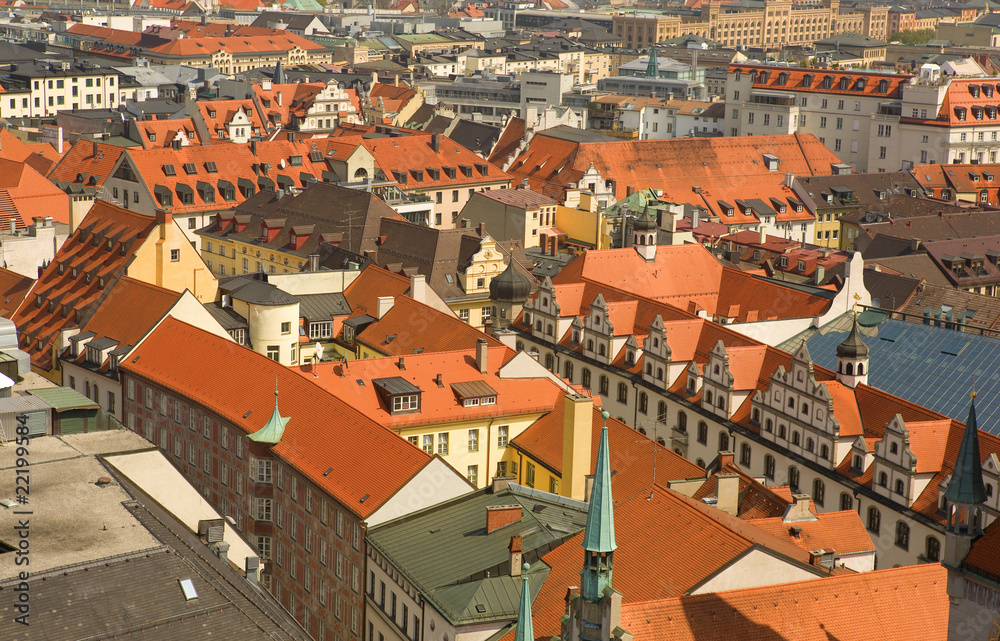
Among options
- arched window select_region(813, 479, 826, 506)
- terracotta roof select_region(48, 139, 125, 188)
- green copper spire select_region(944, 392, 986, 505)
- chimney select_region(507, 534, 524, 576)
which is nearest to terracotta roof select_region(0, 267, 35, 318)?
terracotta roof select_region(48, 139, 125, 188)

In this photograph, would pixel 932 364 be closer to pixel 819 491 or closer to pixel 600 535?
pixel 819 491

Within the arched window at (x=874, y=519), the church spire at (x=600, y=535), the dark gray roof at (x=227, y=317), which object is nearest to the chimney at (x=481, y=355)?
the dark gray roof at (x=227, y=317)

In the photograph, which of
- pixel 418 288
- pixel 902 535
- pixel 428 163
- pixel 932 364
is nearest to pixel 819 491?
pixel 902 535

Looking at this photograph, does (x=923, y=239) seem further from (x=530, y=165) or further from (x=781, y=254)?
(x=530, y=165)

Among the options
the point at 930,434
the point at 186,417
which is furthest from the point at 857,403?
the point at 186,417

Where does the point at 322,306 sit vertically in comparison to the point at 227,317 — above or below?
below
